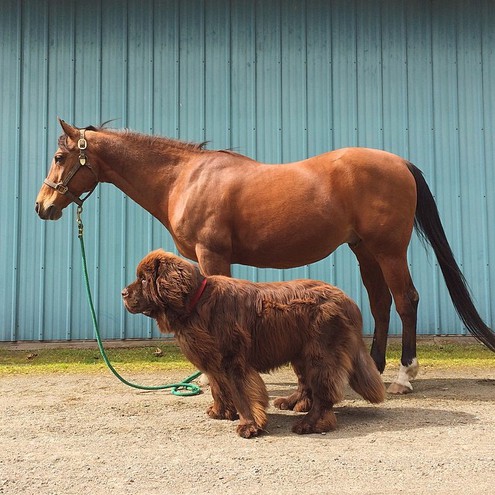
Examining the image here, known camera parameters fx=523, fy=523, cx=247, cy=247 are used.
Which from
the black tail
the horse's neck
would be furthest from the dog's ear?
the black tail

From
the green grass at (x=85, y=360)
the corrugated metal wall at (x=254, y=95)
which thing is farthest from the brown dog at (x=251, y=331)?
the corrugated metal wall at (x=254, y=95)

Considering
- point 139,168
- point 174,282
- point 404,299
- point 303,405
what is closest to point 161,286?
point 174,282

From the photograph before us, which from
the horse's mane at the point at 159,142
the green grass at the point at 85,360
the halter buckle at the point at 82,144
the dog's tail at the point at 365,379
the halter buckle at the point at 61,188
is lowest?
the green grass at the point at 85,360

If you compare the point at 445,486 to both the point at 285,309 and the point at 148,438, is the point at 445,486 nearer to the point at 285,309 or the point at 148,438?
the point at 285,309

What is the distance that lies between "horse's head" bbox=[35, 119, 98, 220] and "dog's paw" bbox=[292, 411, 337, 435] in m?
2.94

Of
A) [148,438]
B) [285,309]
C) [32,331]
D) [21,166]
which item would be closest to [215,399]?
[148,438]

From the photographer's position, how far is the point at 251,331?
130 inches

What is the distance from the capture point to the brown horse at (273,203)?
4574 mm

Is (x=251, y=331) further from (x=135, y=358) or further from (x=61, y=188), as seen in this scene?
(x=135, y=358)

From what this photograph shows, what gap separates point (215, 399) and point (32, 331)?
15.2ft

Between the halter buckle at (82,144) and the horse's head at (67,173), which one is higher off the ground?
the halter buckle at (82,144)

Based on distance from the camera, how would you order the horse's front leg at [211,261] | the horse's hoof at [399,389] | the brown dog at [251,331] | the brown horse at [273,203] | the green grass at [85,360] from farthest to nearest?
the green grass at [85,360]
the brown horse at [273,203]
the horse's front leg at [211,261]
the horse's hoof at [399,389]
the brown dog at [251,331]

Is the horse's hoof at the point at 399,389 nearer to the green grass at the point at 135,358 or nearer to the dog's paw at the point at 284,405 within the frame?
the dog's paw at the point at 284,405

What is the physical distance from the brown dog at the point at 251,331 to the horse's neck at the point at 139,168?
64.8 inches
